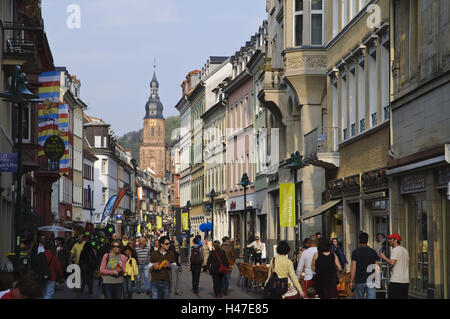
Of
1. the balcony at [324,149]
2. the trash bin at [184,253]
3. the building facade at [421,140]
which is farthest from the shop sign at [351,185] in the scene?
the trash bin at [184,253]

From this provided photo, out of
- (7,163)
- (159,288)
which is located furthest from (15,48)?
(159,288)

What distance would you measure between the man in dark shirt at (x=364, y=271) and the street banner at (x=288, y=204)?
1328 centimetres

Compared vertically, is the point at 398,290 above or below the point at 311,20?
below

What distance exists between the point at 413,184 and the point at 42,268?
30.0ft

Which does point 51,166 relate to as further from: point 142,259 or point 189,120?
point 189,120

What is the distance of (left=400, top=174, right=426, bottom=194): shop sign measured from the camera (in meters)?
22.7

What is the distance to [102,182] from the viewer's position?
11700 centimetres

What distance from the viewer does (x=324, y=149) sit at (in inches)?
1310

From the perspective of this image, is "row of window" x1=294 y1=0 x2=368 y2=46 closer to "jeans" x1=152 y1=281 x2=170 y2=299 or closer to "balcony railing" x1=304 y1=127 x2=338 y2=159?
"balcony railing" x1=304 y1=127 x2=338 y2=159

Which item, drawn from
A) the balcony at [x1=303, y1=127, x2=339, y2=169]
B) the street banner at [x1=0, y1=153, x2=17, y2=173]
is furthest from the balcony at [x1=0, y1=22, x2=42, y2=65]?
the balcony at [x1=303, y1=127, x2=339, y2=169]

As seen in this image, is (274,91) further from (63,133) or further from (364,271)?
(364,271)

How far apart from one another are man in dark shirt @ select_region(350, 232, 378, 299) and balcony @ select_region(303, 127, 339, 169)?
1537 centimetres

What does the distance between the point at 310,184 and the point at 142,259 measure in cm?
1399
